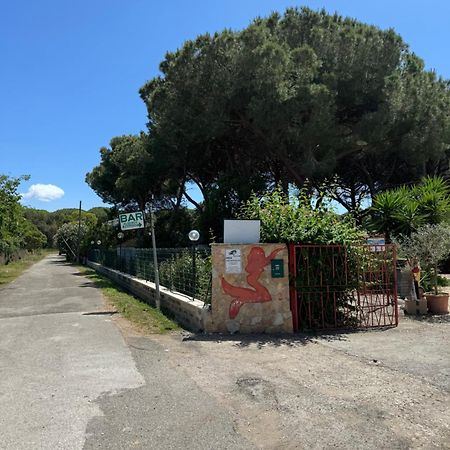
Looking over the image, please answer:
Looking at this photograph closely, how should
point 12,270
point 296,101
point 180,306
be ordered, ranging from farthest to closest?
1. point 12,270
2. point 296,101
3. point 180,306

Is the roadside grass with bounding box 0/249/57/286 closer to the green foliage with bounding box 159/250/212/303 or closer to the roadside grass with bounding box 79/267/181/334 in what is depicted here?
the roadside grass with bounding box 79/267/181/334

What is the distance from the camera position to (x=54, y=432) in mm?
4145

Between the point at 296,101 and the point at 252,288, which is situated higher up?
the point at 296,101

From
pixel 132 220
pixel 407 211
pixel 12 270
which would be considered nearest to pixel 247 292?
pixel 132 220

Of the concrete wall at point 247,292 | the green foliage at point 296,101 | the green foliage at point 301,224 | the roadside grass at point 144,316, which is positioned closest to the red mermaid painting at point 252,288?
the concrete wall at point 247,292

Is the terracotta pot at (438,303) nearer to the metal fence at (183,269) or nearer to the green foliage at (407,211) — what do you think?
the green foliage at (407,211)

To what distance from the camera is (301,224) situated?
9055 millimetres

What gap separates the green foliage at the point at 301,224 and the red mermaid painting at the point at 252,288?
19.8 inches

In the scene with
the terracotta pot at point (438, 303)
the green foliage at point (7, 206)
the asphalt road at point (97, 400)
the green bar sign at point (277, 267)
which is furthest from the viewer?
the green foliage at point (7, 206)

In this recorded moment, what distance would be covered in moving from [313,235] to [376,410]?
462 centimetres

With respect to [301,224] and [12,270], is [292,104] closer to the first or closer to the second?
[301,224]

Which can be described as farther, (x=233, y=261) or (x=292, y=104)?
(x=292, y=104)

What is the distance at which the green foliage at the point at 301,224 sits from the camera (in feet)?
29.5

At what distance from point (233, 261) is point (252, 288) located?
0.59 metres
